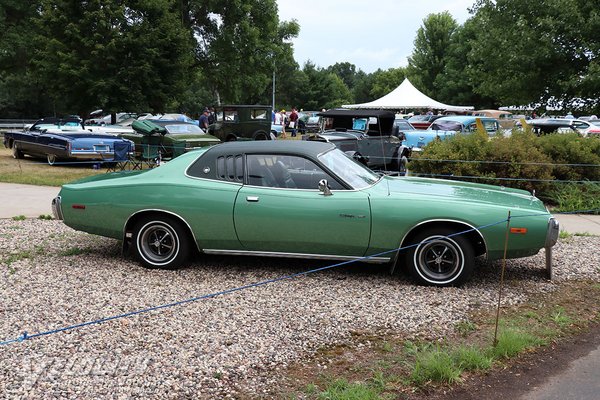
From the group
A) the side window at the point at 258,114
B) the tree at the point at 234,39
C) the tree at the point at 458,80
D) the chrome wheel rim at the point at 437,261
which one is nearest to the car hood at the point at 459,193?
the chrome wheel rim at the point at 437,261

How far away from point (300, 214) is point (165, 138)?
468 inches

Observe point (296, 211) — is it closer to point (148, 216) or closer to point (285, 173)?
point (285, 173)

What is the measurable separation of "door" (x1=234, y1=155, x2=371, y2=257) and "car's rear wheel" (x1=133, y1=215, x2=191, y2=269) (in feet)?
2.12

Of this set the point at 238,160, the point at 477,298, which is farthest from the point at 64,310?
the point at 477,298

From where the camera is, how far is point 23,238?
24.1 ft

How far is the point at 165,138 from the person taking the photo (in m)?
16.6

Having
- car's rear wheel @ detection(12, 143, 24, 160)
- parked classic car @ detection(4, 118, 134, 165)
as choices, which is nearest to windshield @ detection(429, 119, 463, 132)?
parked classic car @ detection(4, 118, 134, 165)

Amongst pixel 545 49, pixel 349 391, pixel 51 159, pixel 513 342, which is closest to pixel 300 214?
pixel 513 342

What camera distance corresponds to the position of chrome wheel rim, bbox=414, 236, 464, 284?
542cm

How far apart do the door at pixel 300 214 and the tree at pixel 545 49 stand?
9.58 meters

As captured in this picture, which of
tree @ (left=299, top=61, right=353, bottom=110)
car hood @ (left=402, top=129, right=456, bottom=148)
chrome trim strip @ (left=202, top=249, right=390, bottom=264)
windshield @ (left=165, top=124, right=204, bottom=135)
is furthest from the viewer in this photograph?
tree @ (left=299, top=61, right=353, bottom=110)

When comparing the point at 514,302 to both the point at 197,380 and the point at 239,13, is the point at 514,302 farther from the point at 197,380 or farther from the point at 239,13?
the point at 239,13

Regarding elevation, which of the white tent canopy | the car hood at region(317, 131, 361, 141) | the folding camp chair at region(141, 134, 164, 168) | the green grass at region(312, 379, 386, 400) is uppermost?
the white tent canopy

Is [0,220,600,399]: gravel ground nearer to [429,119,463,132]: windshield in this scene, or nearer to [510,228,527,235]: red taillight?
[510,228,527,235]: red taillight
